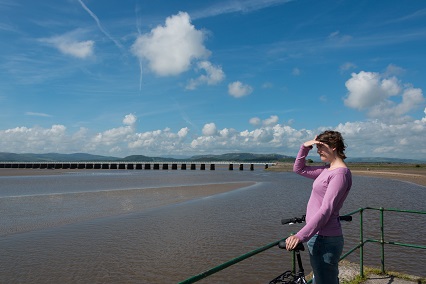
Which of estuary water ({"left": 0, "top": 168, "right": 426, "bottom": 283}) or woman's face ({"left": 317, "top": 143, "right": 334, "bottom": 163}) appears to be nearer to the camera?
woman's face ({"left": 317, "top": 143, "right": 334, "bottom": 163})

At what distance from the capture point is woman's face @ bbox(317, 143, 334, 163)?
3121mm

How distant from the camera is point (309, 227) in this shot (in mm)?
2754

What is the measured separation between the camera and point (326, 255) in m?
3.02

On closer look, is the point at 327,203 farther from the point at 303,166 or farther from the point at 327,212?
the point at 303,166

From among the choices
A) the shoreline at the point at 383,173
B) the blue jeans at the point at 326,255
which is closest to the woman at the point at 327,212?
the blue jeans at the point at 326,255

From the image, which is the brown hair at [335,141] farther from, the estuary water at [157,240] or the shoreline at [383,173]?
the shoreline at [383,173]

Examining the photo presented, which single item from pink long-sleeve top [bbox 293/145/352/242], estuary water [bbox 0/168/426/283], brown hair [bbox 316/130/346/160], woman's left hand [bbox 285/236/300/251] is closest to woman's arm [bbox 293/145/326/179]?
brown hair [bbox 316/130/346/160]

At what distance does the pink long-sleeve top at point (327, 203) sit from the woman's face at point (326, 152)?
0.17 metres

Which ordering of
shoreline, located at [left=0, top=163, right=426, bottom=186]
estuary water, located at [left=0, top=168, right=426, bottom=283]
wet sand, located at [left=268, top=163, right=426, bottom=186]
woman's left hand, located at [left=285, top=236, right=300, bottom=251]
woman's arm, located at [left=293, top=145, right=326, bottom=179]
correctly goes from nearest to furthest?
woman's left hand, located at [left=285, top=236, right=300, bottom=251] < woman's arm, located at [left=293, top=145, right=326, bottom=179] < estuary water, located at [left=0, top=168, right=426, bottom=283] < wet sand, located at [left=268, top=163, right=426, bottom=186] < shoreline, located at [left=0, top=163, right=426, bottom=186]

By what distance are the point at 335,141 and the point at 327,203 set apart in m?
0.61

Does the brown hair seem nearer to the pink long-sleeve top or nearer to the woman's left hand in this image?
the pink long-sleeve top

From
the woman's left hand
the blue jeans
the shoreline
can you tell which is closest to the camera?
the woman's left hand

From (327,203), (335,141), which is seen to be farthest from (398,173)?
(327,203)

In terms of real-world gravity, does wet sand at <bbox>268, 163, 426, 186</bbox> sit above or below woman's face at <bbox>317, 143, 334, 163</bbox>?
below
